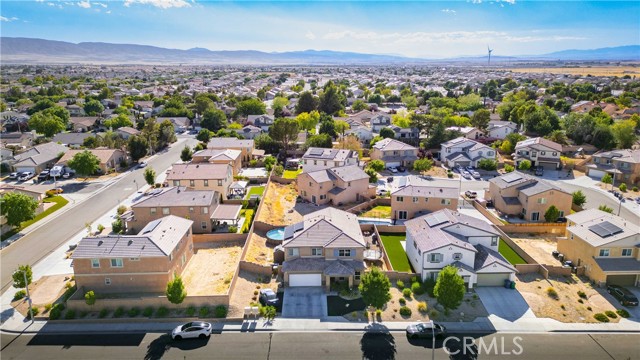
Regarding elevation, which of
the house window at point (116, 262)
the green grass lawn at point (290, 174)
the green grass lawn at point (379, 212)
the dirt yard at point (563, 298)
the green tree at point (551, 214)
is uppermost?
the house window at point (116, 262)

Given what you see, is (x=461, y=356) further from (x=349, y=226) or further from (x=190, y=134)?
(x=190, y=134)

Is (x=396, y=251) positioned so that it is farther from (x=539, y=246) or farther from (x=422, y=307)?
(x=539, y=246)

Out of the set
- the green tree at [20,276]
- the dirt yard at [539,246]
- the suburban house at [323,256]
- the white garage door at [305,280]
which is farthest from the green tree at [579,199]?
the green tree at [20,276]

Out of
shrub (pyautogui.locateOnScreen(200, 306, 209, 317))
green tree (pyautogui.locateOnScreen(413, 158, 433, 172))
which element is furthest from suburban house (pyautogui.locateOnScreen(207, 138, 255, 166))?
shrub (pyautogui.locateOnScreen(200, 306, 209, 317))

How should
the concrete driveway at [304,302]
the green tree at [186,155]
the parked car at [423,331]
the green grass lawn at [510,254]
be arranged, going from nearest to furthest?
the parked car at [423,331] → the concrete driveway at [304,302] → the green grass lawn at [510,254] → the green tree at [186,155]

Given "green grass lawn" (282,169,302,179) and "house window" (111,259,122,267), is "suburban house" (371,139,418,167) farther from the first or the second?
"house window" (111,259,122,267)

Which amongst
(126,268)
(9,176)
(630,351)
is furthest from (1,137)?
(630,351)

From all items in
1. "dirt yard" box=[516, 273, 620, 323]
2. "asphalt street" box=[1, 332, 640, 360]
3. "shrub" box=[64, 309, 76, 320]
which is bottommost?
"asphalt street" box=[1, 332, 640, 360]

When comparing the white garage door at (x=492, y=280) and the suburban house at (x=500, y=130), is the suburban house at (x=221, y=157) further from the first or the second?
the suburban house at (x=500, y=130)

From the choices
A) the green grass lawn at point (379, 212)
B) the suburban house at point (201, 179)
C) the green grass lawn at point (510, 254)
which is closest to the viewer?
the green grass lawn at point (510, 254)
